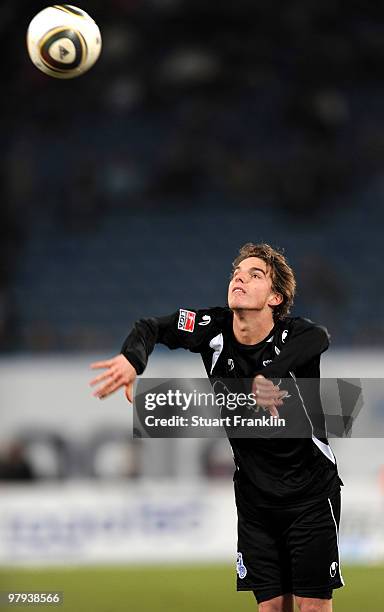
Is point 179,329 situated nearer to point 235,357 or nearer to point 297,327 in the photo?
point 235,357

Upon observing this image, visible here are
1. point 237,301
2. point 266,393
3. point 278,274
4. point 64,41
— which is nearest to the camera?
point 266,393

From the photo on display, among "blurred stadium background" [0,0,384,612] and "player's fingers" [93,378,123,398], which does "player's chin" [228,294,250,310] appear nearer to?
"player's fingers" [93,378,123,398]

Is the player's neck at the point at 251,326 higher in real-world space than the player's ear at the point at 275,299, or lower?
lower

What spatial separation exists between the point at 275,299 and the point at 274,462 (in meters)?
0.87

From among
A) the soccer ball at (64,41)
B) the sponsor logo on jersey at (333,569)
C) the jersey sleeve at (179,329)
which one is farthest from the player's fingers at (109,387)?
the soccer ball at (64,41)

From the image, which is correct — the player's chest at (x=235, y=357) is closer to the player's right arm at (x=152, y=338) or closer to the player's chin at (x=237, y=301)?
the player's right arm at (x=152, y=338)

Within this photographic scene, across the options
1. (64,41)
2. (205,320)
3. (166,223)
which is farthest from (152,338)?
(166,223)

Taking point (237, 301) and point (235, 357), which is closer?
point (237, 301)

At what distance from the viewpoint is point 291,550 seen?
5461 millimetres

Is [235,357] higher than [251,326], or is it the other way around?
[251,326]

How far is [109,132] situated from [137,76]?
1.43m

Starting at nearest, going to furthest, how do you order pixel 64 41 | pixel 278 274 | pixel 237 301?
pixel 237 301 < pixel 278 274 < pixel 64 41

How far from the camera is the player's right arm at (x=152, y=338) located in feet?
16.8

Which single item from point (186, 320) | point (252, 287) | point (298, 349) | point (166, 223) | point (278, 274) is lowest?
point (298, 349)
